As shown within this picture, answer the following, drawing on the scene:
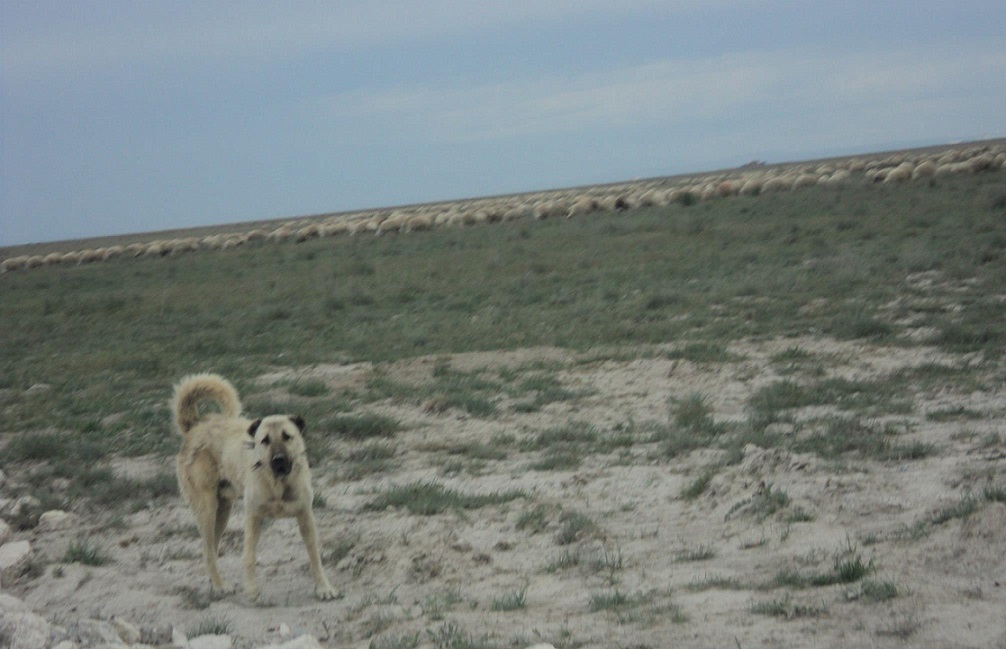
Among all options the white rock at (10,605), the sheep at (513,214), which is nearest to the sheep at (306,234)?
the sheep at (513,214)

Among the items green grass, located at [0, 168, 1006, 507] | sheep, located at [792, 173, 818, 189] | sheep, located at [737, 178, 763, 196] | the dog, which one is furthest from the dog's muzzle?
sheep, located at [792, 173, 818, 189]

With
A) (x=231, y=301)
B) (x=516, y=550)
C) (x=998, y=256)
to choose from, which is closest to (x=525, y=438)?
(x=516, y=550)

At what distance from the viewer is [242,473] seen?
Answer: 19.3ft

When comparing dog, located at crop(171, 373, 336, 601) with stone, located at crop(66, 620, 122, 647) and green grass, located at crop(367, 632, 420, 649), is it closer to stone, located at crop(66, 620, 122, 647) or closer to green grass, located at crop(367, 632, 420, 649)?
green grass, located at crop(367, 632, 420, 649)

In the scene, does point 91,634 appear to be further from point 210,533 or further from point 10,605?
point 210,533

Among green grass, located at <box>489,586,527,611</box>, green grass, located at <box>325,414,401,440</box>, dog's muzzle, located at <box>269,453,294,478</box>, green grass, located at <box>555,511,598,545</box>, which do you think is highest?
dog's muzzle, located at <box>269,453,294,478</box>

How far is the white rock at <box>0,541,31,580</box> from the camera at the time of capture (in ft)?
20.6

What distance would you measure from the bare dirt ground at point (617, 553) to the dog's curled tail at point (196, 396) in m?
0.84

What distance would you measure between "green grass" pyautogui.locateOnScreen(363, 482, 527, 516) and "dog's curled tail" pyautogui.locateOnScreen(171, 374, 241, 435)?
4.15 ft

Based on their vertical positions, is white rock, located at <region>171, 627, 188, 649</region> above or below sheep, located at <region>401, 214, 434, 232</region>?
below

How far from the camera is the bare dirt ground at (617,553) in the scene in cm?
455

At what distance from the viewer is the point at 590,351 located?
1169cm

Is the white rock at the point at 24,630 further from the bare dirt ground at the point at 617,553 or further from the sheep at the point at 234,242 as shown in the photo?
the sheep at the point at 234,242

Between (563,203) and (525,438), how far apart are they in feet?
104
